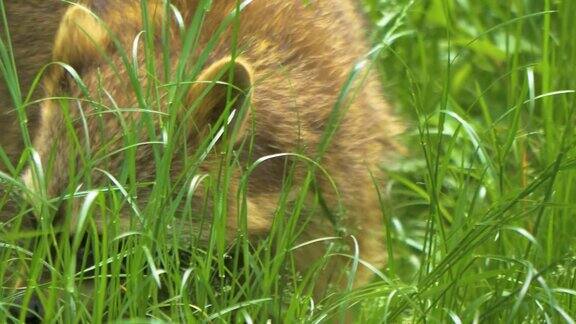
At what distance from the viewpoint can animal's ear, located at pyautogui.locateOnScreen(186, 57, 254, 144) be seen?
13.8 ft

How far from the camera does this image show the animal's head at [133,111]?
399cm

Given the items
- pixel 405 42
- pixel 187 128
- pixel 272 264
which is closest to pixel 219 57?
pixel 187 128

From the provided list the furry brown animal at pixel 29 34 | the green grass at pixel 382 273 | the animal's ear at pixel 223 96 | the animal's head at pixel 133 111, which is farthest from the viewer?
the furry brown animal at pixel 29 34

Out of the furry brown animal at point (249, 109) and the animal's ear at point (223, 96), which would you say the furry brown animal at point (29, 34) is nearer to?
the furry brown animal at point (249, 109)

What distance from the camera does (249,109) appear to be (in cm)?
449

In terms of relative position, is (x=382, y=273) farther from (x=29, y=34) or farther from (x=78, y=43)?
(x=29, y=34)

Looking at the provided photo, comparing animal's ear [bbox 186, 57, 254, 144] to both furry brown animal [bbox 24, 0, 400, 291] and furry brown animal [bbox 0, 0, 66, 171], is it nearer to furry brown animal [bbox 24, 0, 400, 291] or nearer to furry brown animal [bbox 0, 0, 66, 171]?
furry brown animal [bbox 24, 0, 400, 291]

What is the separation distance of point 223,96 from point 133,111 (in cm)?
48

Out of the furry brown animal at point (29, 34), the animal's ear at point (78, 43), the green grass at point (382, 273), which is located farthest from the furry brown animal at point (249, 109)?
the furry brown animal at point (29, 34)

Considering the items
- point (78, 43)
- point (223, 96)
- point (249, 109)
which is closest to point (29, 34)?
point (78, 43)

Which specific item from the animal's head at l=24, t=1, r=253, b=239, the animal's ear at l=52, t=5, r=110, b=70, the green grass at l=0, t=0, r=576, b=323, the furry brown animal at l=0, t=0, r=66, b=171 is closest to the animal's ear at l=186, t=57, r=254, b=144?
the animal's head at l=24, t=1, r=253, b=239

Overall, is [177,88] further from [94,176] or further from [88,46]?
[88,46]

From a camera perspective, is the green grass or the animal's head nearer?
the green grass

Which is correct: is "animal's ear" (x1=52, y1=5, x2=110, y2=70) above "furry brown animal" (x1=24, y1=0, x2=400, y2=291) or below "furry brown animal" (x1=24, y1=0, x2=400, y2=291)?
above
